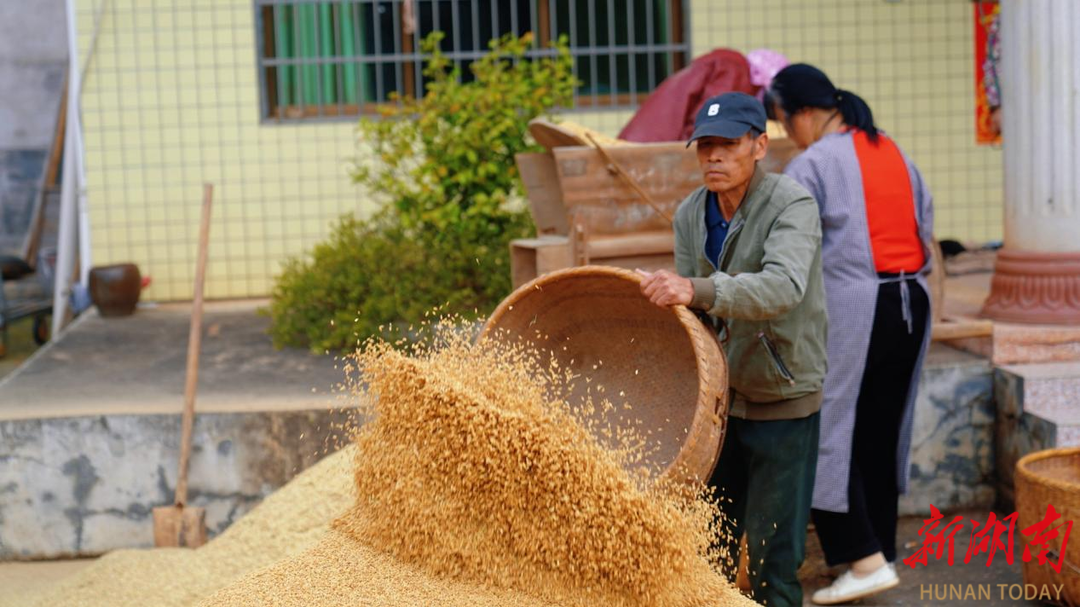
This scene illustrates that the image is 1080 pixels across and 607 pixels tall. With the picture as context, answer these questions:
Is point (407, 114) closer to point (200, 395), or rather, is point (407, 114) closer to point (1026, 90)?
point (200, 395)

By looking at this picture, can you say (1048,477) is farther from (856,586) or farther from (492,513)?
(492,513)

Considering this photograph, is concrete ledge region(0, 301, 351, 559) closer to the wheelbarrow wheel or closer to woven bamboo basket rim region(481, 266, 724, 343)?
woven bamboo basket rim region(481, 266, 724, 343)

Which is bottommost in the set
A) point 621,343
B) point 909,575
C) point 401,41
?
point 909,575

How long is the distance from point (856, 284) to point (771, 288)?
94 cm

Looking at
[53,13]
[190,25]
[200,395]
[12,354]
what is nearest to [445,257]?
[200,395]

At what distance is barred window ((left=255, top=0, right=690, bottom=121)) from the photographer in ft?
24.6

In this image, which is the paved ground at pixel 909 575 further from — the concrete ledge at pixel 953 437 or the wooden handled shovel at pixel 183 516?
the wooden handled shovel at pixel 183 516

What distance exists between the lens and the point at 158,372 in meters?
5.63

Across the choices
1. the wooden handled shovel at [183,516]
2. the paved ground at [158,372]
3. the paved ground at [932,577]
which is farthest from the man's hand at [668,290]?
the wooden handled shovel at [183,516]

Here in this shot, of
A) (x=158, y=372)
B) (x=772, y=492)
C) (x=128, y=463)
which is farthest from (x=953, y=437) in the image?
(x=158, y=372)

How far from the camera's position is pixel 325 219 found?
755cm

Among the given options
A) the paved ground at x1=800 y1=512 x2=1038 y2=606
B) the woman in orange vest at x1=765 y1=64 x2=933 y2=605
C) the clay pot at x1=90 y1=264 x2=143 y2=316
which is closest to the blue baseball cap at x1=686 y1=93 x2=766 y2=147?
the woman in orange vest at x1=765 y1=64 x2=933 y2=605

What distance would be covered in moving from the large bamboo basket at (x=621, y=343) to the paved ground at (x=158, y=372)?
1.67m

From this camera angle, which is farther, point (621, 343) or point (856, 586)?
point (856, 586)
